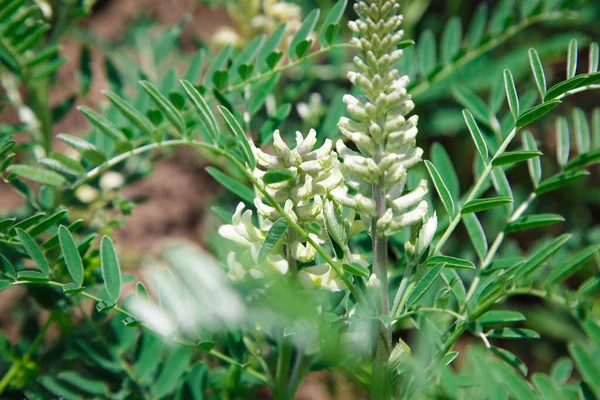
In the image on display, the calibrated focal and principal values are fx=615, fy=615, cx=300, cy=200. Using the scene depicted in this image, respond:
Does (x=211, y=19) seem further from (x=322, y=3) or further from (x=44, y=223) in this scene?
(x=44, y=223)

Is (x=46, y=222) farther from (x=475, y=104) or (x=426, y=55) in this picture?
(x=426, y=55)

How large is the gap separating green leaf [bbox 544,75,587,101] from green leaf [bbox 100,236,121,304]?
28.4 inches

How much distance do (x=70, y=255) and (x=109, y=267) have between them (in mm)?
62

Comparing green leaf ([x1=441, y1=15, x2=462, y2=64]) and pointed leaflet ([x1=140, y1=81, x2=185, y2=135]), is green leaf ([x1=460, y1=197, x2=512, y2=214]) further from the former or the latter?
green leaf ([x1=441, y1=15, x2=462, y2=64])

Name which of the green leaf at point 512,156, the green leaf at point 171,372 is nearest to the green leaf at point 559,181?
the green leaf at point 512,156

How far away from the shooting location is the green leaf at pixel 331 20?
3.80 feet

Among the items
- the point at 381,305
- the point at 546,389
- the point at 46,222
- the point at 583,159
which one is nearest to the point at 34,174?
the point at 46,222

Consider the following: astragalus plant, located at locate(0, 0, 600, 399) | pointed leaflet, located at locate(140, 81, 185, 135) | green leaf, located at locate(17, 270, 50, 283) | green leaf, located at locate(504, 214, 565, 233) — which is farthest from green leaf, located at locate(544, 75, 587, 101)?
green leaf, located at locate(17, 270, 50, 283)

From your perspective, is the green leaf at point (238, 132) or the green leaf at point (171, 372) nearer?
the green leaf at point (238, 132)

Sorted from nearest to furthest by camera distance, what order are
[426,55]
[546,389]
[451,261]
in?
[546,389], [451,261], [426,55]

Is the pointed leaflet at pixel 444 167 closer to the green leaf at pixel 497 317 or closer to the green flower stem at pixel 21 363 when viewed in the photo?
the green leaf at pixel 497 317

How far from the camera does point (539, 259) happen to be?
87 cm

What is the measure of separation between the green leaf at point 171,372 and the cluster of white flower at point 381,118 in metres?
0.52

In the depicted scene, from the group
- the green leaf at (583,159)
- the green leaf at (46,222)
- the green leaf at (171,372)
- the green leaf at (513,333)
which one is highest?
the green leaf at (46,222)
